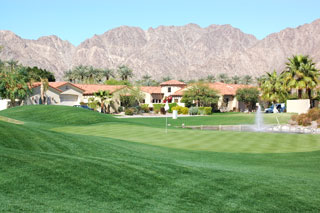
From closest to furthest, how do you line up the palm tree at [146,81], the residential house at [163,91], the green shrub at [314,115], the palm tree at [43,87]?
the green shrub at [314,115] → the palm tree at [43,87] → the residential house at [163,91] → the palm tree at [146,81]

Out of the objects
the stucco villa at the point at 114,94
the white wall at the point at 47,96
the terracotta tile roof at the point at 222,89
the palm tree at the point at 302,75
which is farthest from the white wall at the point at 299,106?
the white wall at the point at 47,96

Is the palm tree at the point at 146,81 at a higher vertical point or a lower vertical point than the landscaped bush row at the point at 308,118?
higher

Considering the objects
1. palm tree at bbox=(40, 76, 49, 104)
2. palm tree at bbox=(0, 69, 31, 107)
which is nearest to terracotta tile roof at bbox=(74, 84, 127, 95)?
palm tree at bbox=(40, 76, 49, 104)

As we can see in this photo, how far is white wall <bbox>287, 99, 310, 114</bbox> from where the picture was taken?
5309 centimetres

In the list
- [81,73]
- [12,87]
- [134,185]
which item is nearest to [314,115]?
[134,185]

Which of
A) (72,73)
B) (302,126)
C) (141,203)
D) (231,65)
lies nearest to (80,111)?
(302,126)

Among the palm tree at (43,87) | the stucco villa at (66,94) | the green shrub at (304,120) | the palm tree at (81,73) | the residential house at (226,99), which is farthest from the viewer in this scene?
the palm tree at (81,73)

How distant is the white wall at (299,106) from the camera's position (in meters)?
53.1

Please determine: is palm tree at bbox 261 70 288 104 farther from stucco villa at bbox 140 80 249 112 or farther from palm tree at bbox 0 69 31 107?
palm tree at bbox 0 69 31 107

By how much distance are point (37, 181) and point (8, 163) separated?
1.08 metres

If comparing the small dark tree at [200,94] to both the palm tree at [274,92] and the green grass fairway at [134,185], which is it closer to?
the palm tree at [274,92]

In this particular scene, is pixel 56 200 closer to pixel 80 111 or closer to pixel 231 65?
pixel 80 111

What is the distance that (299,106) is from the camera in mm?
55062

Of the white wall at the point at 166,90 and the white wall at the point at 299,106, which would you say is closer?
the white wall at the point at 299,106
